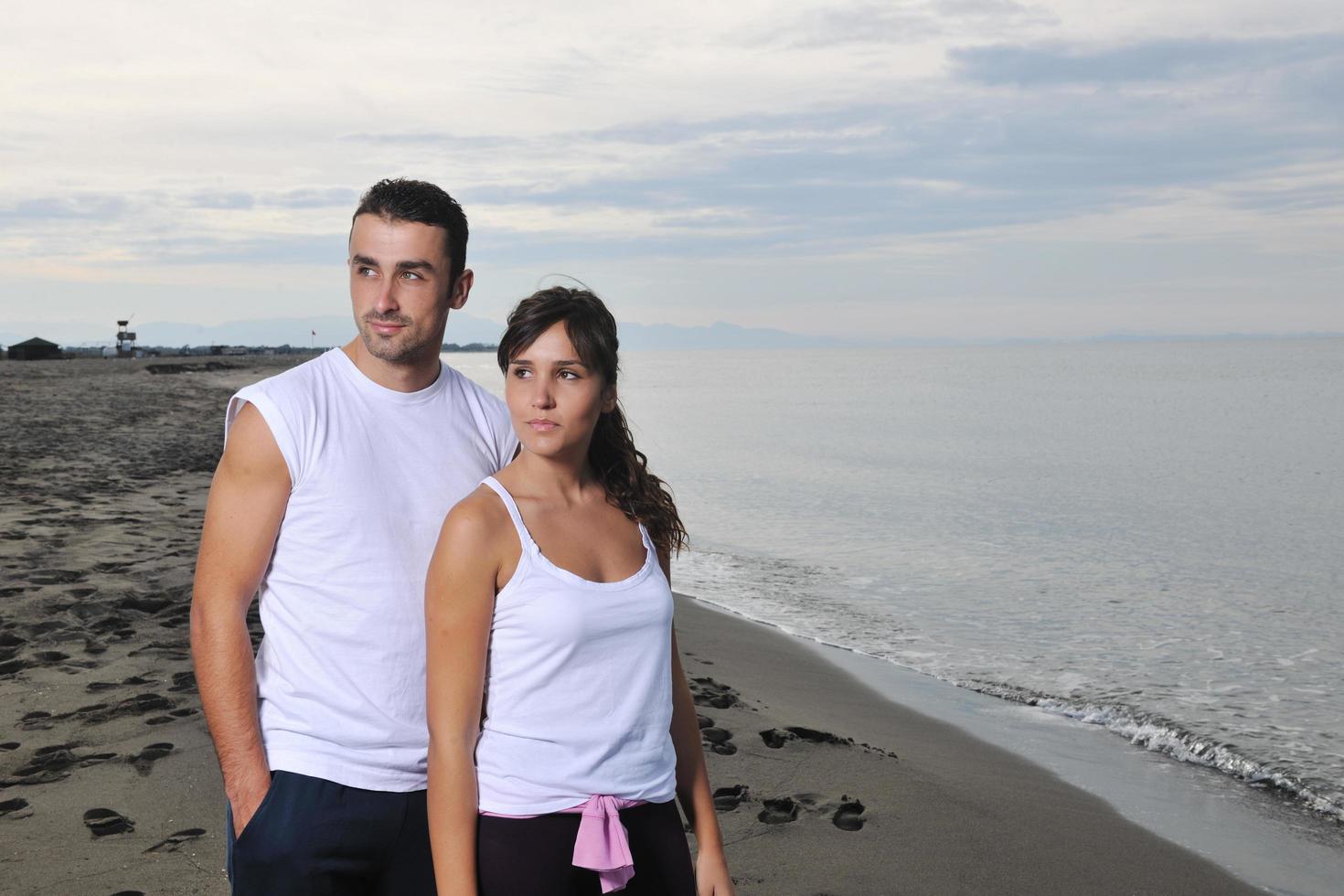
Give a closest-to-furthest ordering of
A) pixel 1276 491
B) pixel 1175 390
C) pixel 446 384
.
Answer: pixel 446 384 → pixel 1276 491 → pixel 1175 390

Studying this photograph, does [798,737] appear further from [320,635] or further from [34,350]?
[34,350]

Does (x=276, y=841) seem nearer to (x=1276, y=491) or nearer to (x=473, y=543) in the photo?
(x=473, y=543)

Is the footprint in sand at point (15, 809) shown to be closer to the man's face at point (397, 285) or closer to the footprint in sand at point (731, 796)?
the footprint in sand at point (731, 796)

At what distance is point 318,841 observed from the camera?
2.32 m

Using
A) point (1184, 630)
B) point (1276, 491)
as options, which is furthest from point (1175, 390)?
point (1184, 630)

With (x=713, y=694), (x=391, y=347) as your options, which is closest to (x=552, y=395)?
(x=391, y=347)

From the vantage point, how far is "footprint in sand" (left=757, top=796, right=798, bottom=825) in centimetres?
514

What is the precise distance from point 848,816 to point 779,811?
361 millimetres

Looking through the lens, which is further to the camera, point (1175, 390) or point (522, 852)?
point (1175, 390)

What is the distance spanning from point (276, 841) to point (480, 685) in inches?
23.5

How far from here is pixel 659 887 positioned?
2283 millimetres

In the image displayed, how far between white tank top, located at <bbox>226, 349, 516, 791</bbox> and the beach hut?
69552 millimetres

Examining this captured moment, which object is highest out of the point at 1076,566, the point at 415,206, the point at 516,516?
the point at 415,206

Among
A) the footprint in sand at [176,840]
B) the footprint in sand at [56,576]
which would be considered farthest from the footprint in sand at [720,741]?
the footprint in sand at [56,576]
